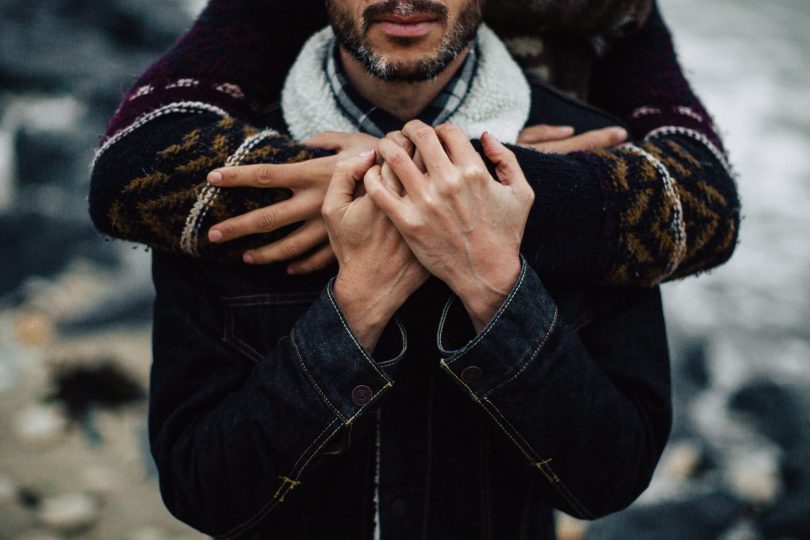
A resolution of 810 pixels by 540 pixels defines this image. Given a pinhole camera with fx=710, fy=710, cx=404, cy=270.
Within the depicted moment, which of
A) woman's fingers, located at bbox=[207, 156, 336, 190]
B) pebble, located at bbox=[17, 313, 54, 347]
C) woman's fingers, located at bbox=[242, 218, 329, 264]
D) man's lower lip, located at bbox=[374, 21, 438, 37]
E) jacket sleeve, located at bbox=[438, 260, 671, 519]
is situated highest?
man's lower lip, located at bbox=[374, 21, 438, 37]

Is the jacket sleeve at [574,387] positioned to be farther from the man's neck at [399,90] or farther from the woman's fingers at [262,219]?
the man's neck at [399,90]

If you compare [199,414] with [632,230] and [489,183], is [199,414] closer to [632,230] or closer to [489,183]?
[489,183]

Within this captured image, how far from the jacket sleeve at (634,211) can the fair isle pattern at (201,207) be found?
0.41 m

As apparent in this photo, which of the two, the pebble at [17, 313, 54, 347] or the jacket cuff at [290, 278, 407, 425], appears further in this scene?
the pebble at [17, 313, 54, 347]

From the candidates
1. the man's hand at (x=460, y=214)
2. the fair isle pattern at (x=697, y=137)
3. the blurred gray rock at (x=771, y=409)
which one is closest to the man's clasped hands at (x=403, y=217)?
the man's hand at (x=460, y=214)

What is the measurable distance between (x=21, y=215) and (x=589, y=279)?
2961mm

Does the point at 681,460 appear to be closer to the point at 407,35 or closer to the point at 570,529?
the point at 570,529

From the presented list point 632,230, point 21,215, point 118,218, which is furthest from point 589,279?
point 21,215

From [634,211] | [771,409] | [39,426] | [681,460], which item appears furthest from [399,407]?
[771,409]

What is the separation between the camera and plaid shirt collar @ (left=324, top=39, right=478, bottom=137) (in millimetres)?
1261

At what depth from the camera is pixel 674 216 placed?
42.1 inches

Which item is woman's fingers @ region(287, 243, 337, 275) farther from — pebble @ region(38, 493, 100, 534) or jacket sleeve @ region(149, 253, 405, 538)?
pebble @ region(38, 493, 100, 534)

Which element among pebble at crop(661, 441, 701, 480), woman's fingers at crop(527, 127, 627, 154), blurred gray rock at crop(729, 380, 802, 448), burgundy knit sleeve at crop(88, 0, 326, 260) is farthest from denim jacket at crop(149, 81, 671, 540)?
blurred gray rock at crop(729, 380, 802, 448)

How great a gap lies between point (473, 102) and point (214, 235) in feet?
1.70
